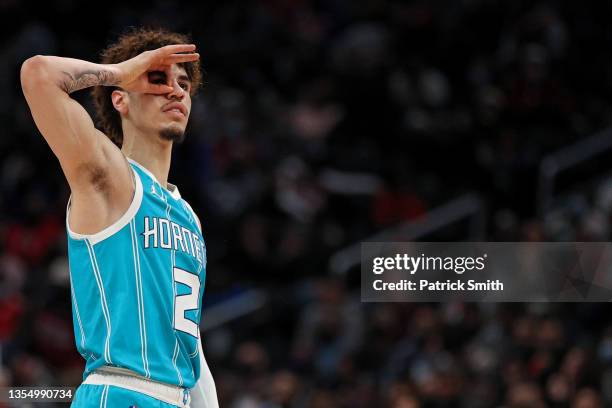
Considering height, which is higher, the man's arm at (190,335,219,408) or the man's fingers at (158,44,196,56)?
the man's fingers at (158,44,196,56)

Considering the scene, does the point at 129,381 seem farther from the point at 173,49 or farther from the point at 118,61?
the point at 118,61

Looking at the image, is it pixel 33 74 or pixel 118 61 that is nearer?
pixel 33 74

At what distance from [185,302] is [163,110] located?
0.75m

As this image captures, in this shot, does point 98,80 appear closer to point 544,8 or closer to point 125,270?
point 125,270

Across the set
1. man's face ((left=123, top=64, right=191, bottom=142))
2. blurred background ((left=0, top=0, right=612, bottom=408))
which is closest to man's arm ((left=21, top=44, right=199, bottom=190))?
man's face ((left=123, top=64, right=191, bottom=142))

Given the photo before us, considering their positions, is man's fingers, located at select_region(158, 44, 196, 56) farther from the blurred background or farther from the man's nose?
the blurred background

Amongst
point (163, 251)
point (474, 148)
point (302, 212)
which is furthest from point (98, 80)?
point (474, 148)

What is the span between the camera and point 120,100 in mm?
4484

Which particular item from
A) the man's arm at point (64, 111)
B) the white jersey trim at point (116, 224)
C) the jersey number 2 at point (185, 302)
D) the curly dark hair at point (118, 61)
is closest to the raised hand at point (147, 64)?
the man's arm at point (64, 111)

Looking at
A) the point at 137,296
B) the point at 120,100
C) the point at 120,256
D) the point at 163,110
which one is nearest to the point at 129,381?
the point at 137,296

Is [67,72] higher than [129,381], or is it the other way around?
[67,72]

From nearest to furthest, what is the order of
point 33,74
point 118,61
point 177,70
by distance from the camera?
point 33,74, point 177,70, point 118,61

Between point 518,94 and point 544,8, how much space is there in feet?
4.40

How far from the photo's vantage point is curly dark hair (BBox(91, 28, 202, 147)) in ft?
15.6
